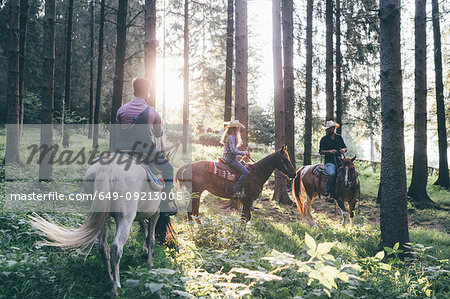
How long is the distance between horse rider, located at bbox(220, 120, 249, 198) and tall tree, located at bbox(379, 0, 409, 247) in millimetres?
3595

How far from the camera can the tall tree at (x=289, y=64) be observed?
1337 cm

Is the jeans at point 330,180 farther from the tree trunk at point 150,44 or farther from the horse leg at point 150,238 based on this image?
the horse leg at point 150,238

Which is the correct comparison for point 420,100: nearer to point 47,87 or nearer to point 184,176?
point 184,176

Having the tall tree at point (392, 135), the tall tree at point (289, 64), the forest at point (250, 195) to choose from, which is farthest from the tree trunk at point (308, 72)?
the tall tree at point (392, 135)

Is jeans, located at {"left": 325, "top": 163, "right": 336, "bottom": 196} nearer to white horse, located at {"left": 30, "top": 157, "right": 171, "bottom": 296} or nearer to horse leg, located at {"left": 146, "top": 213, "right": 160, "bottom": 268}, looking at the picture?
horse leg, located at {"left": 146, "top": 213, "right": 160, "bottom": 268}

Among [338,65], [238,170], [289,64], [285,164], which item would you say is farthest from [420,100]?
[238,170]

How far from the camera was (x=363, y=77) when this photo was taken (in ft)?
66.1

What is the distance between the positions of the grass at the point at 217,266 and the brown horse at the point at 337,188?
1.19 m

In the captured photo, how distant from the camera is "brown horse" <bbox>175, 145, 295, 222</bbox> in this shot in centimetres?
921

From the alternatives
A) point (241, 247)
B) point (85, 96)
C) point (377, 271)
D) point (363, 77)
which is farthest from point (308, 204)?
point (85, 96)

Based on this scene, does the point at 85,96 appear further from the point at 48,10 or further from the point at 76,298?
the point at 76,298

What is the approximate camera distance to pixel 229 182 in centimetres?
929

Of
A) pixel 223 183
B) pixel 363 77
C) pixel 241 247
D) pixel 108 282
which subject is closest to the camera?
pixel 108 282

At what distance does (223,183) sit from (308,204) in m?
3.17
